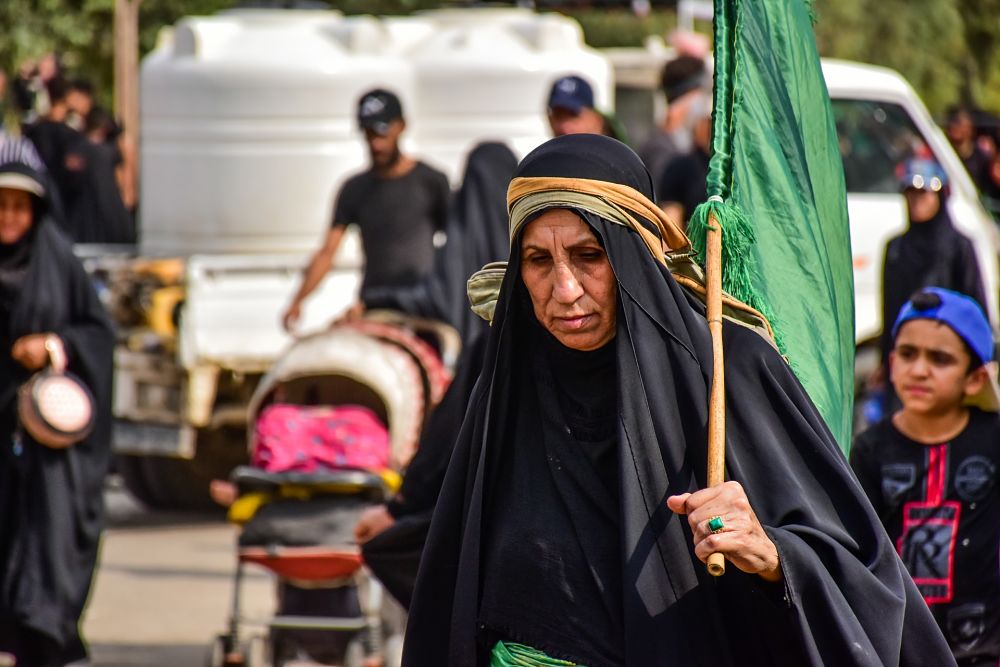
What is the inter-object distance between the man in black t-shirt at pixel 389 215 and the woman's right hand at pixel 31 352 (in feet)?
5.33

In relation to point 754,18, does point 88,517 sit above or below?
below

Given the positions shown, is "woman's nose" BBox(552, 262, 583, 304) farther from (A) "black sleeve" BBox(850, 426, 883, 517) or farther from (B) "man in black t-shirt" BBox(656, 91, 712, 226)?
(B) "man in black t-shirt" BBox(656, 91, 712, 226)

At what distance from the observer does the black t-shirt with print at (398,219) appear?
7699 mm

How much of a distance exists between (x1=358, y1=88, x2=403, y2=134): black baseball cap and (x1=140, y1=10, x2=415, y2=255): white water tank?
2.26 metres

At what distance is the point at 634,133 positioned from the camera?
1580 cm

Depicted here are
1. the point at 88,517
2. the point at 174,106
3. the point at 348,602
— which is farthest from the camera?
the point at 174,106

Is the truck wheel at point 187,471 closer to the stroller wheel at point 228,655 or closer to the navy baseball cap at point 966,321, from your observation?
the stroller wheel at point 228,655

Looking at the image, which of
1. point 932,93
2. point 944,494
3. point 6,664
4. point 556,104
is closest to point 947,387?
point 944,494

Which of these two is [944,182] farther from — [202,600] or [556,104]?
[202,600]

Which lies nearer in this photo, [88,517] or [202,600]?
[88,517]

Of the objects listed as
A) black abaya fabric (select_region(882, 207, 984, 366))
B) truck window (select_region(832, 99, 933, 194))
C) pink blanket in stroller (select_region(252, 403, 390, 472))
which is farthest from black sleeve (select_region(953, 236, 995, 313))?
pink blanket in stroller (select_region(252, 403, 390, 472))

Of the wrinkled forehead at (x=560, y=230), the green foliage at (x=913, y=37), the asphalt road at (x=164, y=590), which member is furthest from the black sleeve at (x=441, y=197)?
the green foliage at (x=913, y=37)

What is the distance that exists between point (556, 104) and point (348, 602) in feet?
6.49

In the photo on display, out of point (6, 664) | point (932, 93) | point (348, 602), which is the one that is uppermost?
point (932, 93)
